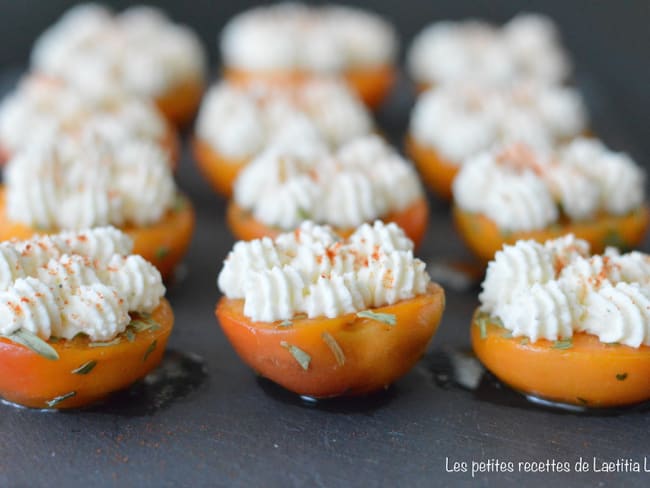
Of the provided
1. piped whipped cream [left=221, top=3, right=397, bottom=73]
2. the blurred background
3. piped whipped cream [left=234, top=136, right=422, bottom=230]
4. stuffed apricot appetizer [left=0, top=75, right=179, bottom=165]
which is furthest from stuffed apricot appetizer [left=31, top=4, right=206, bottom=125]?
the blurred background

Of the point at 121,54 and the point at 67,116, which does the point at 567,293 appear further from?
the point at 121,54

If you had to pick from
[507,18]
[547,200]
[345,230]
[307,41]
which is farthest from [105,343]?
[507,18]

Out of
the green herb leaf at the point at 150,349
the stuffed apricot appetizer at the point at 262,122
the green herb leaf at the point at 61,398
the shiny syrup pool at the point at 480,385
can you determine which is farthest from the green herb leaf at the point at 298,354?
the stuffed apricot appetizer at the point at 262,122

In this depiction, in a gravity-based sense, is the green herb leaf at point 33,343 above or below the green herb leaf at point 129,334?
above

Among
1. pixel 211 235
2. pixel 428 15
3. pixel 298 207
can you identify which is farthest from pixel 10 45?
pixel 298 207

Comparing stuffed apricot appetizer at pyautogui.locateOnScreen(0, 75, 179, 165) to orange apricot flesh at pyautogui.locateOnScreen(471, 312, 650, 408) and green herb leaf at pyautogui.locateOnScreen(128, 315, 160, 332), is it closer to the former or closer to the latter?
green herb leaf at pyautogui.locateOnScreen(128, 315, 160, 332)

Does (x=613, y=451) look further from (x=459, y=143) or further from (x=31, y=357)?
(x=459, y=143)

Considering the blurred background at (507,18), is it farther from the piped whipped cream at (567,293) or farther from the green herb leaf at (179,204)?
the piped whipped cream at (567,293)

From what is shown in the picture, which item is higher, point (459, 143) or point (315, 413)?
point (459, 143)
